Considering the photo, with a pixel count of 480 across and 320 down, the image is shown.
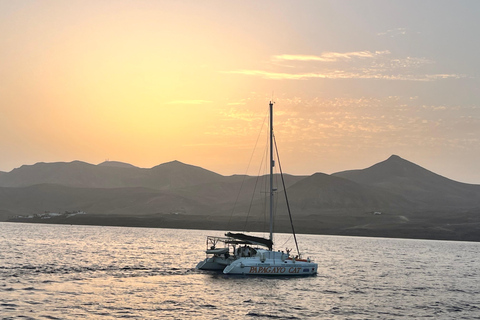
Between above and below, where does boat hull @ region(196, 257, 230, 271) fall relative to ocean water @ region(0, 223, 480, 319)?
above

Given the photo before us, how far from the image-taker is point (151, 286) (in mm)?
48531

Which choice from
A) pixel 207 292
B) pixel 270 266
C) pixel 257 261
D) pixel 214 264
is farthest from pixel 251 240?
pixel 207 292

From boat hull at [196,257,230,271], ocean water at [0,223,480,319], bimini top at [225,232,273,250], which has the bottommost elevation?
ocean water at [0,223,480,319]

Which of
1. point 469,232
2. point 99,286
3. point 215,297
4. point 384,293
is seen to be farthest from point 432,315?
point 469,232

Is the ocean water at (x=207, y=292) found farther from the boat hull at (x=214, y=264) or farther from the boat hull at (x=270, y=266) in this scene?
the boat hull at (x=214, y=264)

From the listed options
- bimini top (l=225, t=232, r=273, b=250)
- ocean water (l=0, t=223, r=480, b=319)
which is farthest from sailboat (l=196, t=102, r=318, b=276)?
ocean water (l=0, t=223, r=480, b=319)

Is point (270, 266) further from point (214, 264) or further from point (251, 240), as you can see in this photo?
point (214, 264)

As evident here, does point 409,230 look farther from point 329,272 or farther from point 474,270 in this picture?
point 329,272

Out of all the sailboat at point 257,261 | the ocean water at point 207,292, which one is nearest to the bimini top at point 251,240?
the sailboat at point 257,261

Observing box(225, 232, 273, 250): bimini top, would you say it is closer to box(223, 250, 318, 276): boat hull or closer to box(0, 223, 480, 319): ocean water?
box(223, 250, 318, 276): boat hull

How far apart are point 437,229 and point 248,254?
14969 centimetres

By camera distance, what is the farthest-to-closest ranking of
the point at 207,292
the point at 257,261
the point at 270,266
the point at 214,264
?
the point at 214,264 < the point at 270,266 < the point at 257,261 < the point at 207,292

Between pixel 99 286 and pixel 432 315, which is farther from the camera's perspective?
pixel 99 286

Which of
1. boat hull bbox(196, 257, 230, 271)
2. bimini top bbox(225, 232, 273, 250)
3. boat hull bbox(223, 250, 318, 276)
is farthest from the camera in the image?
bimini top bbox(225, 232, 273, 250)
